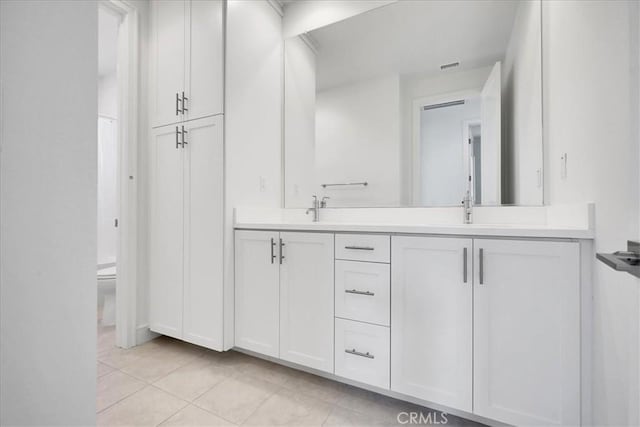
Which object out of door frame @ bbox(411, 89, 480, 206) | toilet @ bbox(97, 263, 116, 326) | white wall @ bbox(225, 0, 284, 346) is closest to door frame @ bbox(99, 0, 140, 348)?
toilet @ bbox(97, 263, 116, 326)

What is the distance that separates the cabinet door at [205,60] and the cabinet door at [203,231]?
0.10 metres

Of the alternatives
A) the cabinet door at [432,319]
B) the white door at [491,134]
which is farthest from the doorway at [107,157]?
the white door at [491,134]

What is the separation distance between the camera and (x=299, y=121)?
2.20m

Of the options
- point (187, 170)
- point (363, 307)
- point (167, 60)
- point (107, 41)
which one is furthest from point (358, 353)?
point (107, 41)

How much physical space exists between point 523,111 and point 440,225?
0.78m

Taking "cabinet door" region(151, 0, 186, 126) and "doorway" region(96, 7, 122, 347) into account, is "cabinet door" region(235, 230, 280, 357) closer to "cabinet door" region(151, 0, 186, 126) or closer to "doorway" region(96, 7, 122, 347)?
"cabinet door" region(151, 0, 186, 126)

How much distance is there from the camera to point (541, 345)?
105 centimetres

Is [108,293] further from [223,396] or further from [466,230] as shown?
[466,230]

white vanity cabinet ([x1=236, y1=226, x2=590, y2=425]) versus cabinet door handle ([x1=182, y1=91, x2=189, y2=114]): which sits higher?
cabinet door handle ([x1=182, y1=91, x2=189, y2=114])

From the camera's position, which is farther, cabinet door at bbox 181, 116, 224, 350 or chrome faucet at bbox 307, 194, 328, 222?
chrome faucet at bbox 307, 194, 328, 222

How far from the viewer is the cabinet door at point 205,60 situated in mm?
A: 1746

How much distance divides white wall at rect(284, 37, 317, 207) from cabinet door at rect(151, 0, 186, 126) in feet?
2.43

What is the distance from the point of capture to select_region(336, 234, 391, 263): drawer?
52.5 inches

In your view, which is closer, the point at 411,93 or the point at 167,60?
the point at 411,93
